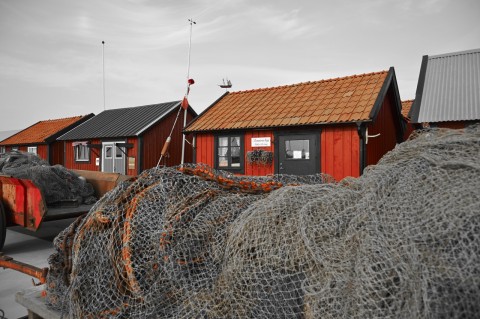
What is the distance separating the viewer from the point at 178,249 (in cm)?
212

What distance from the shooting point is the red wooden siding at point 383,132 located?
9448 mm

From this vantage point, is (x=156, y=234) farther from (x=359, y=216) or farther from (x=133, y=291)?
(x=359, y=216)

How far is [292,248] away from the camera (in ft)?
6.07

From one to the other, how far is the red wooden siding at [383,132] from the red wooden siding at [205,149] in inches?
215

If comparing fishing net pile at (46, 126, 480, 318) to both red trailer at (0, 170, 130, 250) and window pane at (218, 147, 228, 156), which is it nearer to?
red trailer at (0, 170, 130, 250)

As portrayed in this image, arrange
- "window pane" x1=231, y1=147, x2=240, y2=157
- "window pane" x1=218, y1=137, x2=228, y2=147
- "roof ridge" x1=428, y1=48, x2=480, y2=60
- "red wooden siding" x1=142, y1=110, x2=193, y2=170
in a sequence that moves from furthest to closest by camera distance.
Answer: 1. "red wooden siding" x1=142, y1=110, x2=193, y2=170
2. "window pane" x1=218, y1=137, x2=228, y2=147
3. "roof ridge" x1=428, y1=48, x2=480, y2=60
4. "window pane" x1=231, y1=147, x2=240, y2=157

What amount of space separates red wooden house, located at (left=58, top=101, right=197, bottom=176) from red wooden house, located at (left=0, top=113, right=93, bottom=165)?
54.2 inches

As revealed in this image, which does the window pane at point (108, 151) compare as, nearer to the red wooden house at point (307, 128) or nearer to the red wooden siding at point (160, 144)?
the red wooden siding at point (160, 144)

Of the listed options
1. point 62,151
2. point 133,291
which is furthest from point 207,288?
point 62,151

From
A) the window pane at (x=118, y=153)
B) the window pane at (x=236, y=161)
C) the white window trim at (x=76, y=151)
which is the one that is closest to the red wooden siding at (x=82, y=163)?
the white window trim at (x=76, y=151)

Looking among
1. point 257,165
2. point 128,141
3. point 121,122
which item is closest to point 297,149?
point 257,165

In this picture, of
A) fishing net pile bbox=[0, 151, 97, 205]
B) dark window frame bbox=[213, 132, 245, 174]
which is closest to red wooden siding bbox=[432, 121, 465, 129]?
dark window frame bbox=[213, 132, 245, 174]

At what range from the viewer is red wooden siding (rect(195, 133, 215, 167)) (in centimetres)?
1177

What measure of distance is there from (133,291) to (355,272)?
55.0 inches
